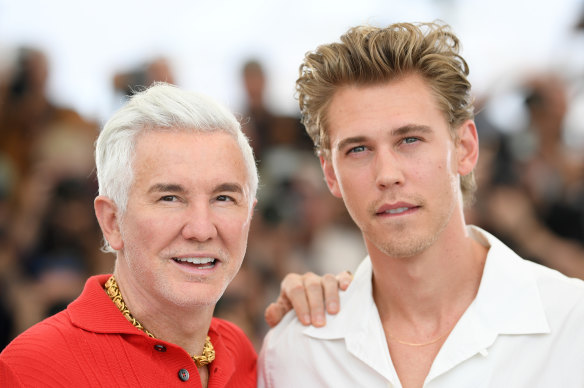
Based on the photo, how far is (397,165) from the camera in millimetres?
2955

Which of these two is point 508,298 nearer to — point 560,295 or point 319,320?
point 560,295

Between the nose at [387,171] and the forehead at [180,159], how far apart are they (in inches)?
24.1

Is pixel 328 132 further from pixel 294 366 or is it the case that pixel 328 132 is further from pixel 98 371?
pixel 98 371

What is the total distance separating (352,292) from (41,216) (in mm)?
3376

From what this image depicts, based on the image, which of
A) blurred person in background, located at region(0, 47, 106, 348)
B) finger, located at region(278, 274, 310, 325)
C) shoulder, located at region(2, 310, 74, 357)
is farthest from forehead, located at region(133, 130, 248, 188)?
blurred person in background, located at region(0, 47, 106, 348)

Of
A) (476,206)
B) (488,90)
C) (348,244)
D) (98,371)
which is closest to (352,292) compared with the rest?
(98,371)

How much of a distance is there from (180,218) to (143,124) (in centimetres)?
39

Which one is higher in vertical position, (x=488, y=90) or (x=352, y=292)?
(x=488, y=90)

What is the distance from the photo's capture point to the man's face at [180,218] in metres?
2.64

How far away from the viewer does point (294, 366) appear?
3.14m

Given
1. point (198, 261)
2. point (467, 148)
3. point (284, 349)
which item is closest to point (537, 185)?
point (467, 148)

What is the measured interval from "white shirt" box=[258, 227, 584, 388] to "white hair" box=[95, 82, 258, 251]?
92 centimetres

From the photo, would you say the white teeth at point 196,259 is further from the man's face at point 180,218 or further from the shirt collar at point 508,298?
the shirt collar at point 508,298

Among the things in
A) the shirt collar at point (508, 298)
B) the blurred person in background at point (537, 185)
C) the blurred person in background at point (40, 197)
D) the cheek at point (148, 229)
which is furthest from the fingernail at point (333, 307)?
the blurred person in background at point (537, 185)
